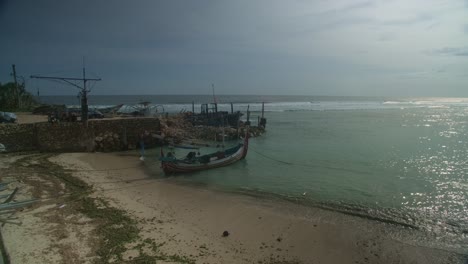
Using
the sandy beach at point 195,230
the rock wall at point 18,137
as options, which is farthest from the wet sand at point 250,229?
the rock wall at point 18,137

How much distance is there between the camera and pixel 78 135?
867 inches

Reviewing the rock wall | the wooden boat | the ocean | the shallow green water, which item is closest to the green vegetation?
the rock wall

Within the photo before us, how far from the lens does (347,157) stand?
76.6ft

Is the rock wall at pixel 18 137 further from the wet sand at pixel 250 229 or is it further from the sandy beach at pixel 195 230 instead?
the wet sand at pixel 250 229

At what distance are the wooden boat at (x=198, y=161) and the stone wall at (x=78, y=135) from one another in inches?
277

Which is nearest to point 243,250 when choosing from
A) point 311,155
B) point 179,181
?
point 179,181

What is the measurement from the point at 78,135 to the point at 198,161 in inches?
365

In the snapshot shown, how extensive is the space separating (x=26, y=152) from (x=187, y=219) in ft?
46.7

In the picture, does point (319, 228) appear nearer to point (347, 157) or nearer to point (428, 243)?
point (428, 243)

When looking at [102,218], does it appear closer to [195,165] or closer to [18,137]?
[195,165]

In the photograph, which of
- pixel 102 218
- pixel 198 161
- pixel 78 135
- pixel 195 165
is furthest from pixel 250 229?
pixel 78 135

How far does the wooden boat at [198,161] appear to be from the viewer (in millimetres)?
17812

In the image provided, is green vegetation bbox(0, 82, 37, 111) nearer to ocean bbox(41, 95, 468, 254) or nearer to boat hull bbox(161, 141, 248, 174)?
ocean bbox(41, 95, 468, 254)

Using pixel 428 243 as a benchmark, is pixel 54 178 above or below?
above
